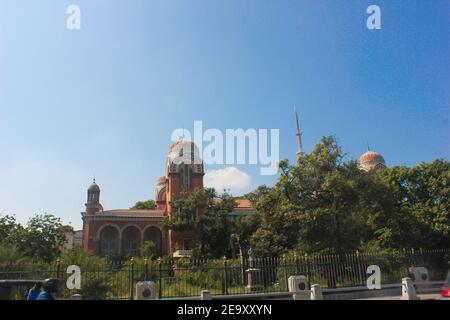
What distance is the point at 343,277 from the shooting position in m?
16.9

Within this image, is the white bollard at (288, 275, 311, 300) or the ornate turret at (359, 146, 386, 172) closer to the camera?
the white bollard at (288, 275, 311, 300)

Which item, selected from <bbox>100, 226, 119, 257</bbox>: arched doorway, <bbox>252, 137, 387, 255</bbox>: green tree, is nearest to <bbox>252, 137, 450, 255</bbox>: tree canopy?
<bbox>252, 137, 387, 255</bbox>: green tree

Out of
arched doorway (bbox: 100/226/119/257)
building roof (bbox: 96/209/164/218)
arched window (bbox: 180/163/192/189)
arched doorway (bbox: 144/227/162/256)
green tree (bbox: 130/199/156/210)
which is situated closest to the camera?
arched doorway (bbox: 100/226/119/257)

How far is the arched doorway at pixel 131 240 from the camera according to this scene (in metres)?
43.0

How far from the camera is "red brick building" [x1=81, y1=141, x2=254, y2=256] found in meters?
41.4

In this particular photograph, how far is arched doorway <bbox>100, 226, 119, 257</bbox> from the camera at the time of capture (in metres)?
42.2

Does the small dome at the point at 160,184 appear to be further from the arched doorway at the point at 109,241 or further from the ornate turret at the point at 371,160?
the ornate turret at the point at 371,160

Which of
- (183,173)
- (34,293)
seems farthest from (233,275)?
(183,173)

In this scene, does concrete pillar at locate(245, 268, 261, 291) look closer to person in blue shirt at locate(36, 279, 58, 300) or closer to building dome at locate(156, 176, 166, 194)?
person in blue shirt at locate(36, 279, 58, 300)

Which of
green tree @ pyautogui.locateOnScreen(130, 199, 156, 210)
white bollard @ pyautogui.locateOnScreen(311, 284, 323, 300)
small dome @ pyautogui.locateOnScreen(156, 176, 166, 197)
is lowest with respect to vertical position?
white bollard @ pyautogui.locateOnScreen(311, 284, 323, 300)

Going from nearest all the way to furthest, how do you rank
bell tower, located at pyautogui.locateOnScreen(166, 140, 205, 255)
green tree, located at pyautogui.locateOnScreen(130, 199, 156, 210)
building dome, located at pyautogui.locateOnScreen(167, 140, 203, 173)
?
bell tower, located at pyautogui.locateOnScreen(166, 140, 205, 255), building dome, located at pyautogui.locateOnScreen(167, 140, 203, 173), green tree, located at pyautogui.locateOnScreen(130, 199, 156, 210)

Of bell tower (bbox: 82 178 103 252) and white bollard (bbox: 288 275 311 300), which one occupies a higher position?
bell tower (bbox: 82 178 103 252)
